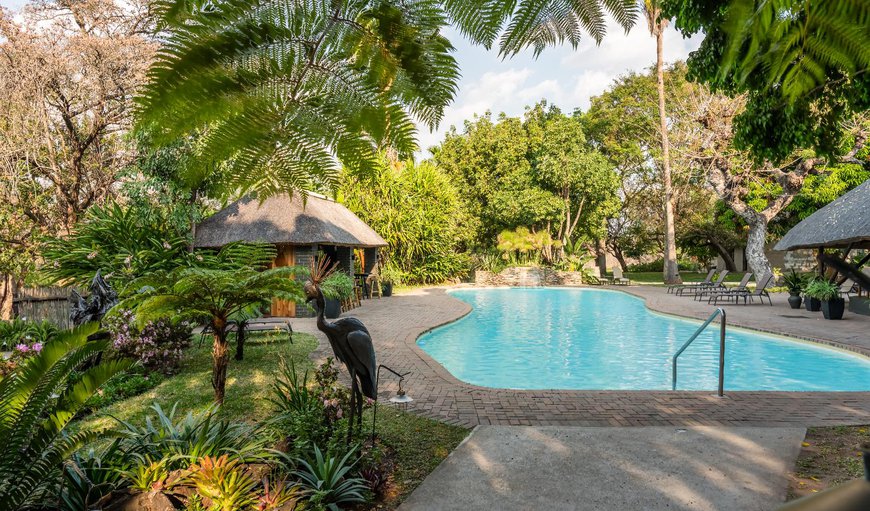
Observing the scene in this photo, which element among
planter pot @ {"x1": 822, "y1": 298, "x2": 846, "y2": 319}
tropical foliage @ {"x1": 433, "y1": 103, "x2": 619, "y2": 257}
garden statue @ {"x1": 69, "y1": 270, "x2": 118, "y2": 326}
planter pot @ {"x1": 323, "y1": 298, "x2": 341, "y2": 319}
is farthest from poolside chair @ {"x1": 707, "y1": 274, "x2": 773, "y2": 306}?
garden statue @ {"x1": 69, "y1": 270, "x2": 118, "y2": 326}

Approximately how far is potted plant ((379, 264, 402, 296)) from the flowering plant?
12.8 m

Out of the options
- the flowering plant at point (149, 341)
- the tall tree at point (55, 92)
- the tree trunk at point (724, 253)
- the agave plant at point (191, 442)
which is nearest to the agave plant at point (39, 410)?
the agave plant at point (191, 442)

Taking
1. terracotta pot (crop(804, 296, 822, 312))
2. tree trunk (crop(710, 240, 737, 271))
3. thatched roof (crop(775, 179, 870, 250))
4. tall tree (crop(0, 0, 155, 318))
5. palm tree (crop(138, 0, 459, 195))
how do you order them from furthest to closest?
tree trunk (crop(710, 240, 737, 271)), terracotta pot (crop(804, 296, 822, 312)), thatched roof (crop(775, 179, 870, 250)), tall tree (crop(0, 0, 155, 318)), palm tree (crop(138, 0, 459, 195))

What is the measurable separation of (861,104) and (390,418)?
22.0ft

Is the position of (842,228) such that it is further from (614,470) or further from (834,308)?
(614,470)

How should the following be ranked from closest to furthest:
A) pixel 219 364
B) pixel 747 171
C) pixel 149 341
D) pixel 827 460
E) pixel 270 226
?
pixel 827 460
pixel 219 364
pixel 149 341
pixel 270 226
pixel 747 171

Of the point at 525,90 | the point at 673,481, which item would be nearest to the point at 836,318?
the point at 673,481

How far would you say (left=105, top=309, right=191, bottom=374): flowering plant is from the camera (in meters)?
7.47

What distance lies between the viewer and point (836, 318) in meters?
12.7

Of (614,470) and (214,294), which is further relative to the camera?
(214,294)

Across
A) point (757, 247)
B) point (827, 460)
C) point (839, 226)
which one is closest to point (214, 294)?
point (827, 460)

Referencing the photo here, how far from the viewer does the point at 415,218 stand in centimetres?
2427

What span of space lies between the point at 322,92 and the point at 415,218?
23.0 meters

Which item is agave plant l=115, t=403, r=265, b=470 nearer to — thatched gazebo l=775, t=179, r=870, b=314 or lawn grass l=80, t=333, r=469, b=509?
lawn grass l=80, t=333, r=469, b=509
